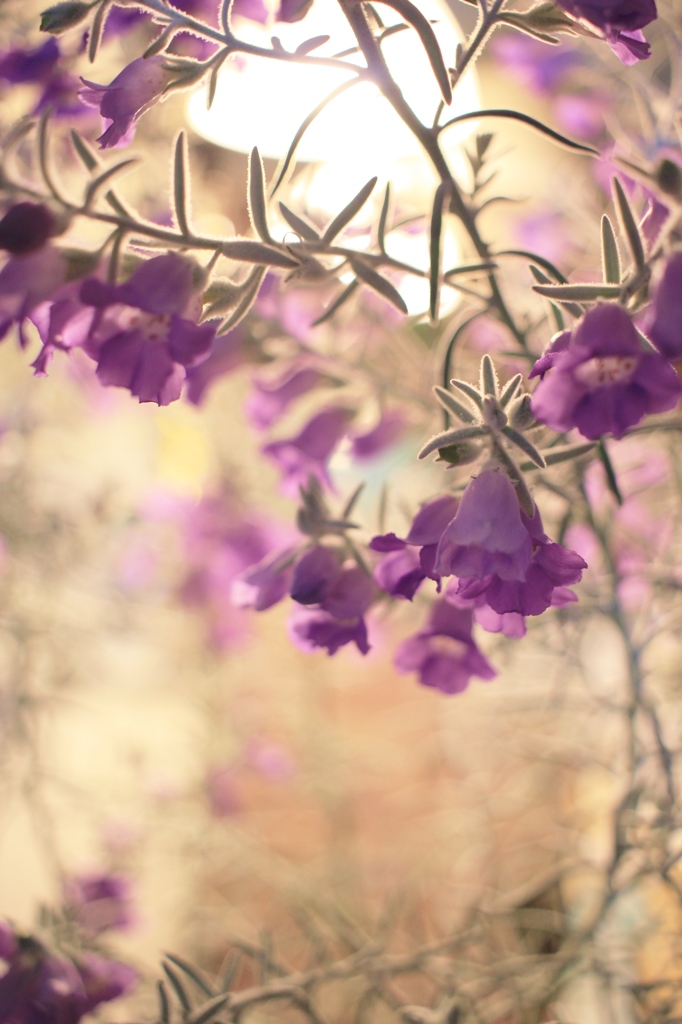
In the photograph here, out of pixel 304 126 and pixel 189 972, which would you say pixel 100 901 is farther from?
pixel 304 126

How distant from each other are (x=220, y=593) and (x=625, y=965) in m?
0.60

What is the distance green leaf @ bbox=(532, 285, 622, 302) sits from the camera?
0.97 ft

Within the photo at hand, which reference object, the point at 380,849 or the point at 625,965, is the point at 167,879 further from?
the point at 625,965

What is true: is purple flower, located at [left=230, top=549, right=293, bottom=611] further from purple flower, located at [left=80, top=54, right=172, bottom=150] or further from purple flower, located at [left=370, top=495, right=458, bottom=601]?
purple flower, located at [left=80, top=54, right=172, bottom=150]

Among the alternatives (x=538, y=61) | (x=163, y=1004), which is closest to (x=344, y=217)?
(x=163, y=1004)

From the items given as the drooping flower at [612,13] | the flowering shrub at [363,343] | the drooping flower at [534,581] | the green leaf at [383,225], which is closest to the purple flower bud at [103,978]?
the flowering shrub at [363,343]

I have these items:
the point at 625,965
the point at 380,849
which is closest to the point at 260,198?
the point at 625,965

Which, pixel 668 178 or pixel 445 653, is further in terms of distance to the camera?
pixel 445 653

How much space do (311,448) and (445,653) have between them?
0.63ft

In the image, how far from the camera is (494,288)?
0.41 metres

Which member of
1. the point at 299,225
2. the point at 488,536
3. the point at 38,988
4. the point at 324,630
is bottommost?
the point at 38,988

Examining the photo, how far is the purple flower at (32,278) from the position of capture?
0.29 meters

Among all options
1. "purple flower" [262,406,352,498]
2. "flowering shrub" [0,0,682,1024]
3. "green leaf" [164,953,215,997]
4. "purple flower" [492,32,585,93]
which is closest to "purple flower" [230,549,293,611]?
"flowering shrub" [0,0,682,1024]

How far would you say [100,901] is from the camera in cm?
61
